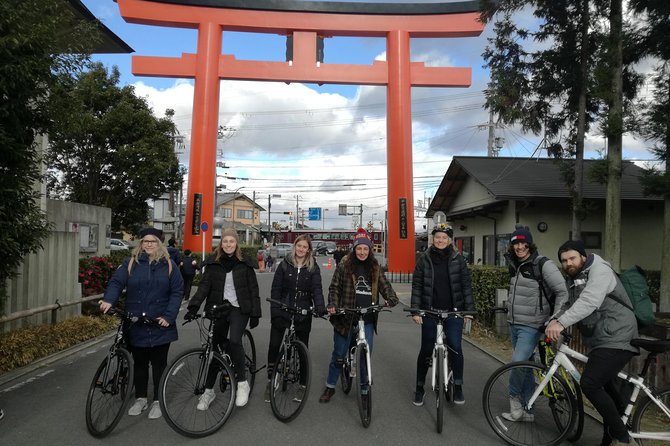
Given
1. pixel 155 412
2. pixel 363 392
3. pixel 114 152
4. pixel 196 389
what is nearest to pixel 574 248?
pixel 363 392

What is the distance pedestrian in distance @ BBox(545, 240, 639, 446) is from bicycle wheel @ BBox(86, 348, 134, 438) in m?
3.56

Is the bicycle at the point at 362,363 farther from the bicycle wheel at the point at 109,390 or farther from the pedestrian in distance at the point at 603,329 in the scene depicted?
the bicycle wheel at the point at 109,390

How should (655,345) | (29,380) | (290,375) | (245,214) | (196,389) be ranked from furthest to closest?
(245,214), (29,380), (290,375), (196,389), (655,345)

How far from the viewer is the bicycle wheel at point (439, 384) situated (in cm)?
439

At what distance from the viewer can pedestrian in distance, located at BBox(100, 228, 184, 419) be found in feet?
14.9

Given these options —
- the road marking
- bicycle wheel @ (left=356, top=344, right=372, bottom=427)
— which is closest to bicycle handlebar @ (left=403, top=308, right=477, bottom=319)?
bicycle wheel @ (left=356, top=344, right=372, bottom=427)

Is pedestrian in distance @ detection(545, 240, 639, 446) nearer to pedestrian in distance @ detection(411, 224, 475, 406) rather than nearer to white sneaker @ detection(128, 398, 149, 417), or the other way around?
pedestrian in distance @ detection(411, 224, 475, 406)

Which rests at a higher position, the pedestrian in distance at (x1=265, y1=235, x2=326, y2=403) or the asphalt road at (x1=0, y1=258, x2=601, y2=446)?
the pedestrian in distance at (x1=265, y1=235, x2=326, y2=403)

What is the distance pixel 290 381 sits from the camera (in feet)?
15.9

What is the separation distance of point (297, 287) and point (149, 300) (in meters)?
1.46

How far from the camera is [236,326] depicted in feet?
16.0

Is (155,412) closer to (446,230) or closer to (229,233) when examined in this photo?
(229,233)

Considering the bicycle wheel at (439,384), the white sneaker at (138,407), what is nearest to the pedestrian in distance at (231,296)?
the white sneaker at (138,407)

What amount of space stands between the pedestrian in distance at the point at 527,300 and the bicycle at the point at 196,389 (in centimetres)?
252
